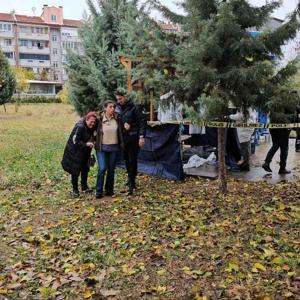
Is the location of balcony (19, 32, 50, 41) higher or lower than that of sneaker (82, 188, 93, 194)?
higher

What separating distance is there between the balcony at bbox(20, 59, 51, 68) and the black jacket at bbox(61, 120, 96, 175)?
257 ft

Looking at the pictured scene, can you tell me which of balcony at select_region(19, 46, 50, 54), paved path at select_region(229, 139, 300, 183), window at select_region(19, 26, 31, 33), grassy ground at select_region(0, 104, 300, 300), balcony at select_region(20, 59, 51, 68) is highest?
window at select_region(19, 26, 31, 33)

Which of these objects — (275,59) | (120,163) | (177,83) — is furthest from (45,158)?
(275,59)

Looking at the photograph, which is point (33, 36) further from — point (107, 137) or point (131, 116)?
point (107, 137)

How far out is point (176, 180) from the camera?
8.73m

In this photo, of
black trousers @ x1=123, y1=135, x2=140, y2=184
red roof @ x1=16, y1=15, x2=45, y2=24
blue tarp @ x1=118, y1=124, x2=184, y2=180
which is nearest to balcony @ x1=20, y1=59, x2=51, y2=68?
red roof @ x1=16, y1=15, x2=45, y2=24

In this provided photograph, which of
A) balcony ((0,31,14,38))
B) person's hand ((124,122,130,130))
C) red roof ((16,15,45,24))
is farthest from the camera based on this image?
red roof ((16,15,45,24))

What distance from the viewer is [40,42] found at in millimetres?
83500

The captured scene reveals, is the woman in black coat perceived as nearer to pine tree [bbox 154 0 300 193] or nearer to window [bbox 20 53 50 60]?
pine tree [bbox 154 0 300 193]

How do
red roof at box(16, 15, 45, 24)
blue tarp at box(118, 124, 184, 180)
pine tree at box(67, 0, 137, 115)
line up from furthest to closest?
red roof at box(16, 15, 45, 24) → pine tree at box(67, 0, 137, 115) → blue tarp at box(118, 124, 184, 180)

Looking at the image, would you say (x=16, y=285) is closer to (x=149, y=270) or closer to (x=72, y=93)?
(x=149, y=270)

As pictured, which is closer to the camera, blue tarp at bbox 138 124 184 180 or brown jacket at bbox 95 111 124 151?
brown jacket at bbox 95 111 124 151

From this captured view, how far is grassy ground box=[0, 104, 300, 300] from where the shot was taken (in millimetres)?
4211

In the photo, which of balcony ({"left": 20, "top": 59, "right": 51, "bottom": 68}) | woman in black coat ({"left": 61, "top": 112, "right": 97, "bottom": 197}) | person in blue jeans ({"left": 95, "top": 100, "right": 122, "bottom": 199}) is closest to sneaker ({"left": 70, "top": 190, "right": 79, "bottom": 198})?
woman in black coat ({"left": 61, "top": 112, "right": 97, "bottom": 197})
